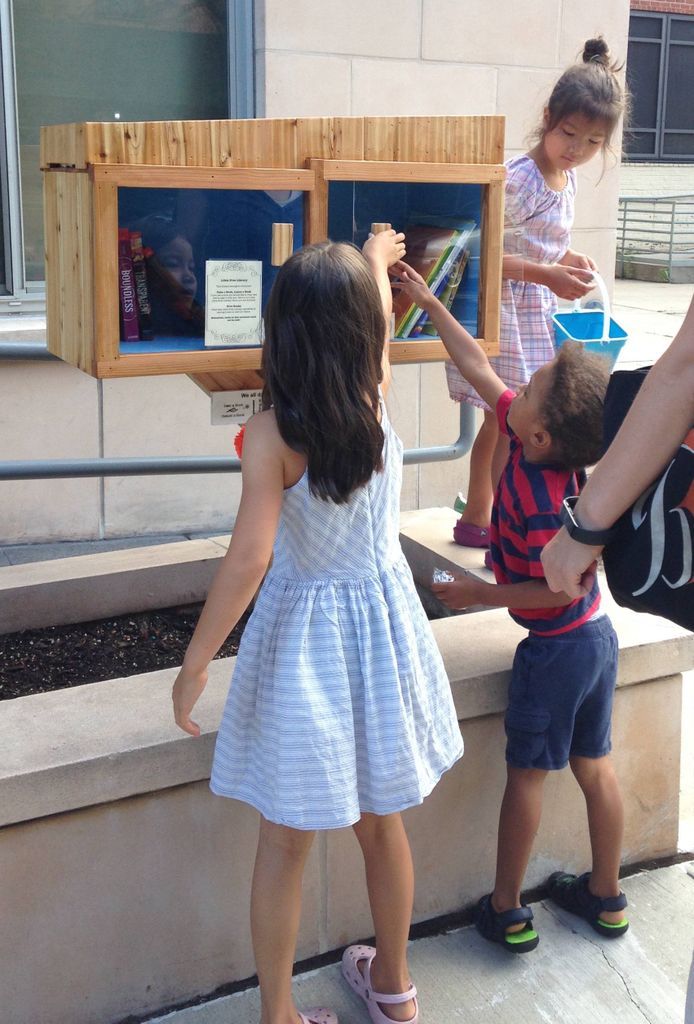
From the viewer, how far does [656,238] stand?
2084 centimetres

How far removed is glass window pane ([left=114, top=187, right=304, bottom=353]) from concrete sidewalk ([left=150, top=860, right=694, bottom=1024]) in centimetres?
145

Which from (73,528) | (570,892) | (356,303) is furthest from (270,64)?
(570,892)

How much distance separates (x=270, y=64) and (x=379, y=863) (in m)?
3.94

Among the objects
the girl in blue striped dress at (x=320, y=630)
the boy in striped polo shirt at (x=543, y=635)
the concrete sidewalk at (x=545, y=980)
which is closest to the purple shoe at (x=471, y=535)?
the boy in striped polo shirt at (x=543, y=635)

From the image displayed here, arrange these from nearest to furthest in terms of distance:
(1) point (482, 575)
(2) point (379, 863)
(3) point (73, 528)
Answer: (2) point (379, 863) → (1) point (482, 575) → (3) point (73, 528)

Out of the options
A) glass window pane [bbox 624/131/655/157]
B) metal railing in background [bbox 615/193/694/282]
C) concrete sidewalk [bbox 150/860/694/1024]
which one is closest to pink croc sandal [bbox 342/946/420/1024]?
concrete sidewalk [bbox 150/860/694/1024]

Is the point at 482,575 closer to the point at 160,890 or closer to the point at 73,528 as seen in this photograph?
the point at 160,890

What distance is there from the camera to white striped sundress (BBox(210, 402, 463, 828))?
2.12 meters

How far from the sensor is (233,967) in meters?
2.56

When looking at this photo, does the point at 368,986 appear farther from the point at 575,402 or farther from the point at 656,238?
the point at 656,238

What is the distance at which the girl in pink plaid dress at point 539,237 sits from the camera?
11.5ft

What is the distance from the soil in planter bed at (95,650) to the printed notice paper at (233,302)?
105cm

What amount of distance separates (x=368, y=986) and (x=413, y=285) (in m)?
1.58

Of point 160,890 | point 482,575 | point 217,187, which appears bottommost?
point 160,890
